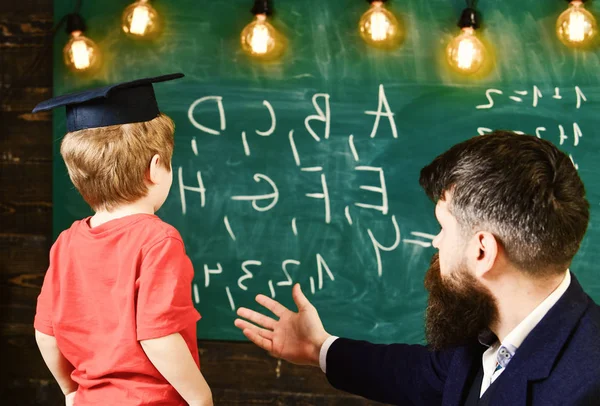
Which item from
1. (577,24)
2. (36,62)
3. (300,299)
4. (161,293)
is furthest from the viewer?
(36,62)

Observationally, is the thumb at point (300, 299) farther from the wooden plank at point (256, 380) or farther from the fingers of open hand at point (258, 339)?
the wooden plank at point (256, 380)

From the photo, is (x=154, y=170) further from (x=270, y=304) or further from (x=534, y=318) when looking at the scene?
(x=534, y=318)

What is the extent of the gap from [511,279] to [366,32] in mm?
1496

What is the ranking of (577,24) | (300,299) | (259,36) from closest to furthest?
(300,299) < (577,24) < (259,36)

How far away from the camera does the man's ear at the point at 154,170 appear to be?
5.19 feet

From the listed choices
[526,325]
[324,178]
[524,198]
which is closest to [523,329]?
[526,325]

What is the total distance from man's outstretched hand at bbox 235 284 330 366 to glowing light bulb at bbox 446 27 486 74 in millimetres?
1196

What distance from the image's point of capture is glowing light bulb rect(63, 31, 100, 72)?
2.76 metres

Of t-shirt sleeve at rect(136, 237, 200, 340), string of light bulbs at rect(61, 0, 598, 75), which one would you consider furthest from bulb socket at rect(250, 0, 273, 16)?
t-shirt sleeve at rect(136, 237, 200, 340)

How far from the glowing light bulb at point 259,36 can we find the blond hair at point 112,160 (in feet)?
3.77

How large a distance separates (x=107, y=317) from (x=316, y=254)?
130cm

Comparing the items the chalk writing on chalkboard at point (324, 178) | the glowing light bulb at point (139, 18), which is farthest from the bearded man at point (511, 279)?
the glowing light bulb at point (139, 18)

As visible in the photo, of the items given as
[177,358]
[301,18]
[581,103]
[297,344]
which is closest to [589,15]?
[581,103]

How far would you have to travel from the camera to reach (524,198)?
133cm
